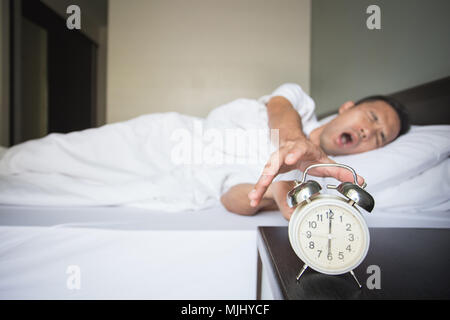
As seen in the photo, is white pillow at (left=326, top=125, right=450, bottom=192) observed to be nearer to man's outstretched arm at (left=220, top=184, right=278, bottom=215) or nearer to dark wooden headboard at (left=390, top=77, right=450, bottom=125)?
dark wooden headboard at (left=390, top=77, right=450, bottom=125)

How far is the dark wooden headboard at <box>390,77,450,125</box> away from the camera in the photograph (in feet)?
2.29

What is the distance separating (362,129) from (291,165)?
454 millimetres

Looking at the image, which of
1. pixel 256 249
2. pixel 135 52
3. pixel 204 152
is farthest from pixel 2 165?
pixel 135 52

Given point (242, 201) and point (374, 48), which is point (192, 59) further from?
point (242, 201)

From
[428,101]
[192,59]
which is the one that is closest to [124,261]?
[428,101]

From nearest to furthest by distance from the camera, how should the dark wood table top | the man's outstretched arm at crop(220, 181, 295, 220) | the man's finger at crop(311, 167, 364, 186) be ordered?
the dark wood table top
the man's finger at crop(311, 167, 364, 186)
the man's outstretched arm at crop(220, 181, 295, 220)

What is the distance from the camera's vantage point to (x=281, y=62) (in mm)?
1393

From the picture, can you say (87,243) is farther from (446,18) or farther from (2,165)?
(446,18)

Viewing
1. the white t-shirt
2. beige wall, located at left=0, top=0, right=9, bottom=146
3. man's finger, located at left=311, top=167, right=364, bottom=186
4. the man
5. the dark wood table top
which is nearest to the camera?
the dark wood table top

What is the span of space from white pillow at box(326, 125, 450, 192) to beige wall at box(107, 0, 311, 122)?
83 centimetres

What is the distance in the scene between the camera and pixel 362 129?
736 millimetres

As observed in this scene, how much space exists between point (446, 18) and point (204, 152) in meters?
0.68

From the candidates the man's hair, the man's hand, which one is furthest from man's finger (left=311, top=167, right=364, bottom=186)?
the man's hair
